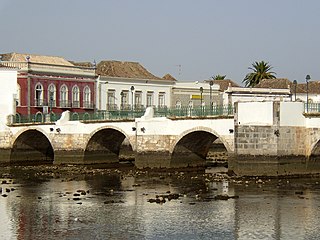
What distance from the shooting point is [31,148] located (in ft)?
175

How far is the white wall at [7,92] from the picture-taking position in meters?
53.7

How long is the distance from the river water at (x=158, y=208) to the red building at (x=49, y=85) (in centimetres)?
1731

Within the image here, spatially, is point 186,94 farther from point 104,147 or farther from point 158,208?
point 158,208

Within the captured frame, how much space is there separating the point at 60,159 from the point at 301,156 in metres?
19.1

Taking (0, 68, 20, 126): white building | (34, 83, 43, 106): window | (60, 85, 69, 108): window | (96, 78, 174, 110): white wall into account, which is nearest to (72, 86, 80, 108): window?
(60, 85, 69, 108): window

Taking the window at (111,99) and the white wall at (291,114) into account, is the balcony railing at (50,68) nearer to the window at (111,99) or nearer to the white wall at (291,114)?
Result: the window at (111,99)

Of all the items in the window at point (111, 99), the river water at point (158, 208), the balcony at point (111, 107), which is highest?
the window at point (111, 99)

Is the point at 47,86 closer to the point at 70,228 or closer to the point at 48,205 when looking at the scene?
the point at 48,205

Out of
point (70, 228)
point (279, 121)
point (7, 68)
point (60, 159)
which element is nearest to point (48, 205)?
point (70, 228)

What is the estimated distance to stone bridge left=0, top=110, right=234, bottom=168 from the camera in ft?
135

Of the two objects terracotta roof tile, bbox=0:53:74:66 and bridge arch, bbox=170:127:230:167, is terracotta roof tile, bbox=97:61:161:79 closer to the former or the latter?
terracotta roof tile, bbox=0:53:74:66

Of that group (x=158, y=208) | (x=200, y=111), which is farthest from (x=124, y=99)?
(x=158, y=208)

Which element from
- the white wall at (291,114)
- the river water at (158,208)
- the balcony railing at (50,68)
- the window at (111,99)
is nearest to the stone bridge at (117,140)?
the river water at (158,208)

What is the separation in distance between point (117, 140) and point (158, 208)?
77.5ft
